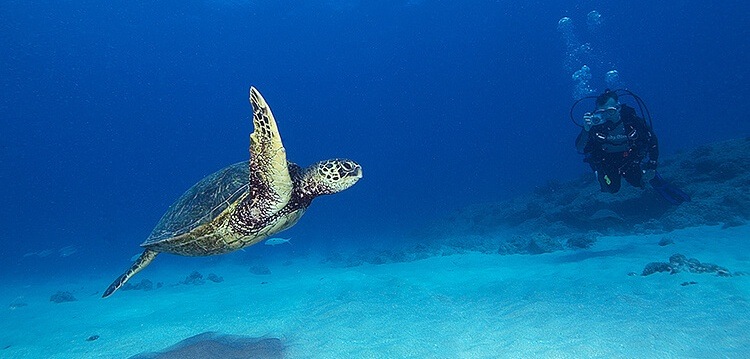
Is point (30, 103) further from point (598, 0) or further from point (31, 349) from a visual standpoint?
point (598, 0)

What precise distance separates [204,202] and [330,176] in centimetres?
171

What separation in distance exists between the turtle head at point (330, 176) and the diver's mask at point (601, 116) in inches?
265

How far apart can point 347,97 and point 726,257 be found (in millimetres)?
128904

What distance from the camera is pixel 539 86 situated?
6132 inches

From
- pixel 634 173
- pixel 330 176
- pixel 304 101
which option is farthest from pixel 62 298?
pixel 304 101

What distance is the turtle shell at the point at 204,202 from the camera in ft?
13.1

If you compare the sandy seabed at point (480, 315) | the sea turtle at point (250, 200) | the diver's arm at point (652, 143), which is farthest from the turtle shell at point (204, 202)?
the diver's arm at point (652, 143)

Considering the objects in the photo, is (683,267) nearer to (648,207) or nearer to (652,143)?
(652,143)

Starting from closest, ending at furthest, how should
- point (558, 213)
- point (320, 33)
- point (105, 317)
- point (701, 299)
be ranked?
point (701, 299), point (105, 317), point (558, 213), point (320, 33)

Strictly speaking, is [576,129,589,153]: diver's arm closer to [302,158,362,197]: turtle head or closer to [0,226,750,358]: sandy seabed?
[0,226,750,358]: sandy seabed

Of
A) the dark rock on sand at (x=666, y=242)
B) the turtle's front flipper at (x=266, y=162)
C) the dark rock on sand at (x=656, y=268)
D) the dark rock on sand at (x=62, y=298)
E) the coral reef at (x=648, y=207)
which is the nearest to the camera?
the turtle's front flipper at (x=266, y=162)

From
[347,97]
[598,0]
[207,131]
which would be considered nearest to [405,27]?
[598,0]

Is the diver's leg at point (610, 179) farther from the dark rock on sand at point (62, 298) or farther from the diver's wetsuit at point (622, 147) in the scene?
the dark rock on sand at point (62, 298)

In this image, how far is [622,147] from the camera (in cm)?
805
